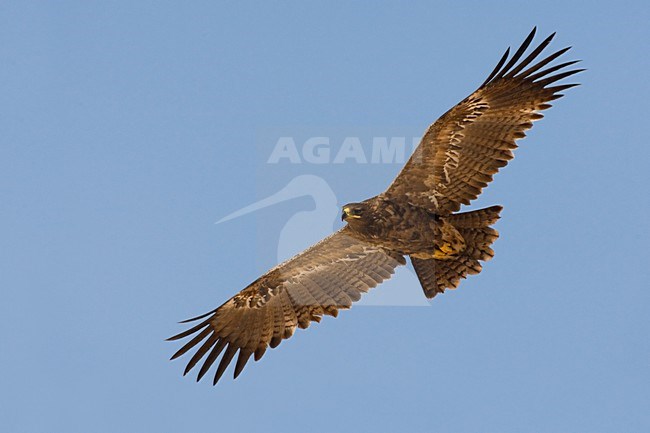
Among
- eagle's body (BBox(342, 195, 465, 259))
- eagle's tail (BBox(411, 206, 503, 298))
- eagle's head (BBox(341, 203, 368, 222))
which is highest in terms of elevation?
eagle's head (BBox(341, 203, 368, 222))

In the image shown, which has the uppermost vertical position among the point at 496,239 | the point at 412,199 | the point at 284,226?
the point at 284,226

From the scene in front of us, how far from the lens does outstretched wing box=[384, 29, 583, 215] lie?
47.8ft

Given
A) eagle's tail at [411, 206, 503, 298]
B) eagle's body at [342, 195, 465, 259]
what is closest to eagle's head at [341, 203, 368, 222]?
eagle's body at [342, 195, 465, 259]

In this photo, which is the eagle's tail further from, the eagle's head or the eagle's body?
the eagle's head

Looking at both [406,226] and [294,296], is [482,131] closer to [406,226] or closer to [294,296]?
[406,226]

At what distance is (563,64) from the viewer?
14.6 meters

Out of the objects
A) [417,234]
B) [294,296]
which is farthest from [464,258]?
[294,296]

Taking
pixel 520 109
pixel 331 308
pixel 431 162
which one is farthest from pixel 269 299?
pixel 520 109

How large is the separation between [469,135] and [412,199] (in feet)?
3.89

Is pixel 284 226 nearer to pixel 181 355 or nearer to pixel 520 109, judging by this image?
pixel 181 355

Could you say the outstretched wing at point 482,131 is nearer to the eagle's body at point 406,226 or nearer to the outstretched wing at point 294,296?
the eagle's body at point 406,226

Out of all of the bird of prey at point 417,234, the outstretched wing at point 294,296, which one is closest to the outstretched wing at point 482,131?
the bird of prey at point 417,234

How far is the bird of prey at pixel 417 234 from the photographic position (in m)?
14.6

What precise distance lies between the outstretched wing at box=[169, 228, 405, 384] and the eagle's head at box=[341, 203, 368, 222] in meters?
0.51
